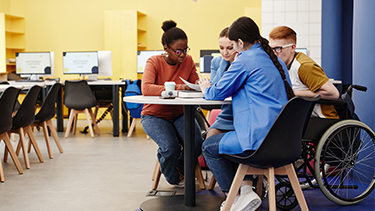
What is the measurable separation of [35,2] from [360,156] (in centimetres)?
813

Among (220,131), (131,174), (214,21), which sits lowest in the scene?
(131,174)

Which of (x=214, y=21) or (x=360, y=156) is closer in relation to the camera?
(x=360, y=156)

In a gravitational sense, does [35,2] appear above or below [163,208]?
above

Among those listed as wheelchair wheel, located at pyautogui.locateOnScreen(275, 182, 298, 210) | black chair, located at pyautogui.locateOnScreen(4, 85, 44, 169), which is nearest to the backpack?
black chair, located at pyautogui.locateOnScreen(4, 85, 44, 169)

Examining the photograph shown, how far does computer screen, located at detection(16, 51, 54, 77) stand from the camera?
7418 millimetres

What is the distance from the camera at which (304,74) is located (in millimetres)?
2936

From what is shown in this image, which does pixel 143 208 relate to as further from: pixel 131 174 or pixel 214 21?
pixel 214 21

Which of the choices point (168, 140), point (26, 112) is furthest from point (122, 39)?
point (168, 140)

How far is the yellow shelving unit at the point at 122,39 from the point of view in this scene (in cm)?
900

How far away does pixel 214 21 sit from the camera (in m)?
9.48

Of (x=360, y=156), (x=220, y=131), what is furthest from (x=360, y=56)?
(x=220, y=131)

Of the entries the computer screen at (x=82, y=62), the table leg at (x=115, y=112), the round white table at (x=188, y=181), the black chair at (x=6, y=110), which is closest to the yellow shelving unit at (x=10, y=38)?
the computer screen at (x=82, y=62)

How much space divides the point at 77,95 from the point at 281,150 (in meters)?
4.72

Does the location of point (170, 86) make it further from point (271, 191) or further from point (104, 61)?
point (104, 61)
